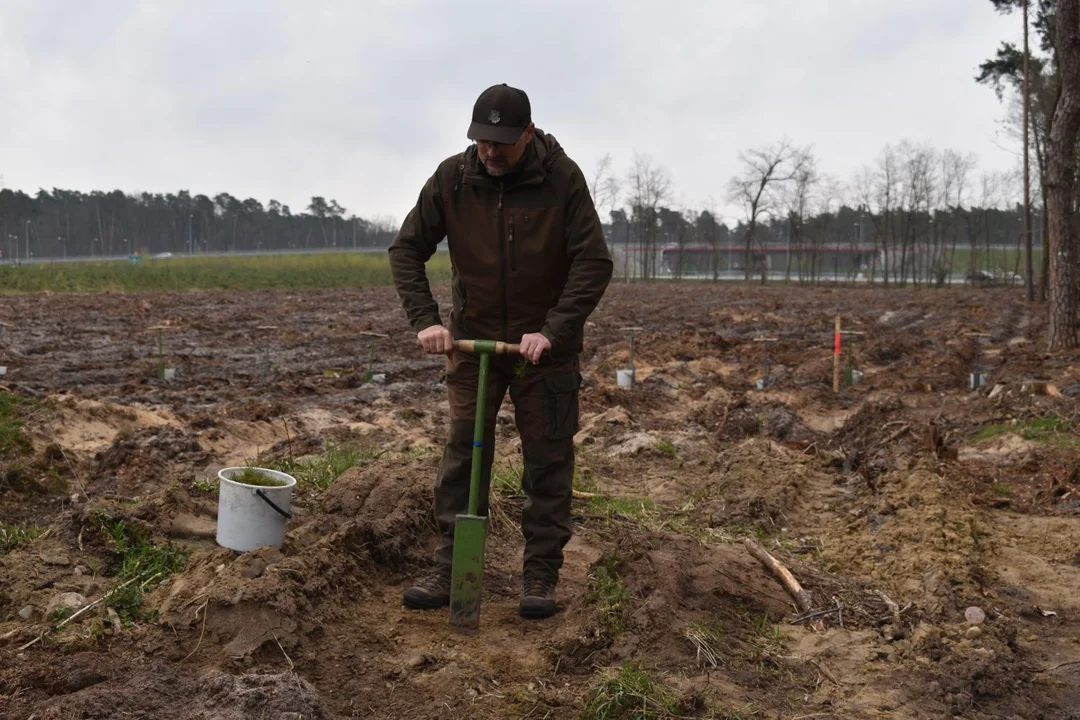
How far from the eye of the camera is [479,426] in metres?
4.25

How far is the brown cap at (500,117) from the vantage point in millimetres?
4020

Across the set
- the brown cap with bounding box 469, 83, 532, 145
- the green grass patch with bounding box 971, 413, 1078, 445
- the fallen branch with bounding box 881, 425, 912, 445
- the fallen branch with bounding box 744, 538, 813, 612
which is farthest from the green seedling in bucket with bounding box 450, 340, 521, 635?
the green grass patch with bounding box 971, 413, 1078, 445

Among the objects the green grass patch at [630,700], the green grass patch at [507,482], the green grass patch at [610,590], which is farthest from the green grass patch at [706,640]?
the green grass patch at [507,482]

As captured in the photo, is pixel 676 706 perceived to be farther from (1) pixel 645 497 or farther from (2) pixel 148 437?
(2) pixel 148 437

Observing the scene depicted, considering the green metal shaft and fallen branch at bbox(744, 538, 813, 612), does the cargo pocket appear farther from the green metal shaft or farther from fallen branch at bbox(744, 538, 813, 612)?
fallen branch at bbox(744, 538, 813, 612)

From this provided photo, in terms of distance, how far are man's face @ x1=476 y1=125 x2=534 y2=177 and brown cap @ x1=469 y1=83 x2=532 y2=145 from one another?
0.13ft

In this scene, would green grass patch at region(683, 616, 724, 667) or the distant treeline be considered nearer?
green grass patch at region(683, 616, 724, 667)

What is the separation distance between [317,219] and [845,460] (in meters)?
113

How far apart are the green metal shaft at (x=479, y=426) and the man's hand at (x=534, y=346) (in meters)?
0.15

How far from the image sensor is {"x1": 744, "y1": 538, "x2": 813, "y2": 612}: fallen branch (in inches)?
186

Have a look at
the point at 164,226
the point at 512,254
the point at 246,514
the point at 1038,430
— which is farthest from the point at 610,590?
the point at 164,226

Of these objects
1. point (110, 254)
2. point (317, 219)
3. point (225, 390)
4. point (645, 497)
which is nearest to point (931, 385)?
point (645, 497)

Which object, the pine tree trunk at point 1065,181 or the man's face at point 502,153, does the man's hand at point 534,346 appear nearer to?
the man's face at point 502,153

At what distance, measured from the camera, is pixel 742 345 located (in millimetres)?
19516
